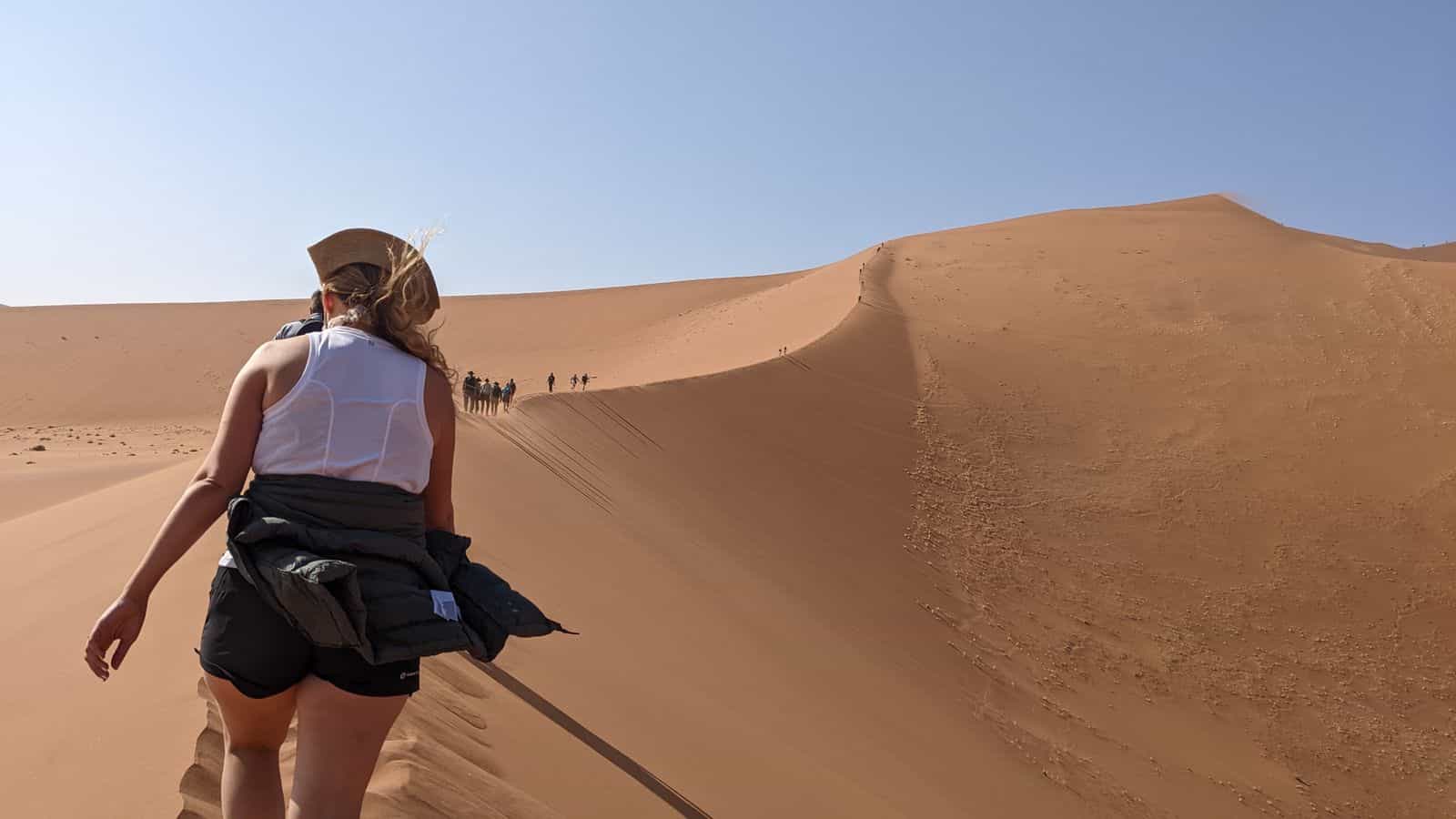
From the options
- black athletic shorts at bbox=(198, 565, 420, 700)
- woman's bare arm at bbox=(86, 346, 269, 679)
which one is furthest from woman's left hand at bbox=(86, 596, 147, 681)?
black athletic shorts at bbox=(198, 565, 420, 700)

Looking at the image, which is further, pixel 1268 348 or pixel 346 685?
pixel 1268 348

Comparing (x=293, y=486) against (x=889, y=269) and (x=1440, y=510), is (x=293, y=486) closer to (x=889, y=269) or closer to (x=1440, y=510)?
(x=1440, y=510)

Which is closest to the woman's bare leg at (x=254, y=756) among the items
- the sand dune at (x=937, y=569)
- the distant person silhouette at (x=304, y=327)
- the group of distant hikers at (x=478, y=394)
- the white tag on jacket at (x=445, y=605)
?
the white tag on jacket at (x=445, y=605)

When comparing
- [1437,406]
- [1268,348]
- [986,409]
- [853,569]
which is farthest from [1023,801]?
[1268,348]

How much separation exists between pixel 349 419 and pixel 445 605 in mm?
451

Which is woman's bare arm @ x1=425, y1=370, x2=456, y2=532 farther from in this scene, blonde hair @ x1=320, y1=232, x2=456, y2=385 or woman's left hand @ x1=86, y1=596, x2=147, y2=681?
woman's left hand @ x1=86, y1=596, x2=147, y2=681

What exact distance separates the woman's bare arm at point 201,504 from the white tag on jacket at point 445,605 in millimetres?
489

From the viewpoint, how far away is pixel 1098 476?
20938mm

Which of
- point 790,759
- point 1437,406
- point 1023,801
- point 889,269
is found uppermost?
point 889,269

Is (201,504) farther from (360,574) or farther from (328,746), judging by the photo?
(328,746)

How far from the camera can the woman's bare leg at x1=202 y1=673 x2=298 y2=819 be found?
2381mm

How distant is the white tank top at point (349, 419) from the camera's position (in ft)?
7.70

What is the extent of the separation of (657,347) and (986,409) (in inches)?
962

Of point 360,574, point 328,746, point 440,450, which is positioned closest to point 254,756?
point 328,746
